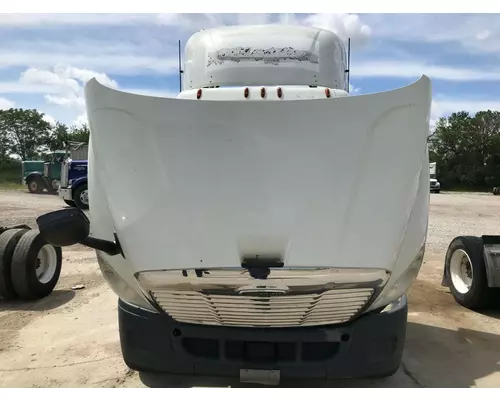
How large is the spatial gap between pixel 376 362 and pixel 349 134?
5.01 feet

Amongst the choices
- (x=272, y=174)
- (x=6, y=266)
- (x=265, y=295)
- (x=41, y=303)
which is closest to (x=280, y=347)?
(x=265, y=295)

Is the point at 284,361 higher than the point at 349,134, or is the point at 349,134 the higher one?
the point at 349,134

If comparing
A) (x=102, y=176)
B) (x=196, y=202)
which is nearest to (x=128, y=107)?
(x=102, y=176)

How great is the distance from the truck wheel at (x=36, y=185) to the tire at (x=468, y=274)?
85.6ft

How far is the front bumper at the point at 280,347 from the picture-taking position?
128 inches

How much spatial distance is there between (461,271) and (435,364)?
2311mm

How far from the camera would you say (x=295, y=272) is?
288 centimetres

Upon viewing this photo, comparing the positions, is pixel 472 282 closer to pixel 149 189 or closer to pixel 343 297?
pixel 343 297

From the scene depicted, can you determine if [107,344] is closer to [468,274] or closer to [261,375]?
[261,375]

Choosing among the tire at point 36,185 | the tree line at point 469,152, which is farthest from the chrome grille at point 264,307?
the tree line at point 469,152

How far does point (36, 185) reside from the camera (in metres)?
28.5

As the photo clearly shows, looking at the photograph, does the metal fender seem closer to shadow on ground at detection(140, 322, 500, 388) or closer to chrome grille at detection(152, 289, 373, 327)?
chrome grille at detection(152, 289, 373, 327)

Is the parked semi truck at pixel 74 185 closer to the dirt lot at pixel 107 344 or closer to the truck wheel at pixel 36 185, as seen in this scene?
the truck wheel at pixel 36 185

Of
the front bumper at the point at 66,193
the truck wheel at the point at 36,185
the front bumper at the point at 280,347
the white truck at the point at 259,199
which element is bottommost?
the truck wheel at the point at 36,185
